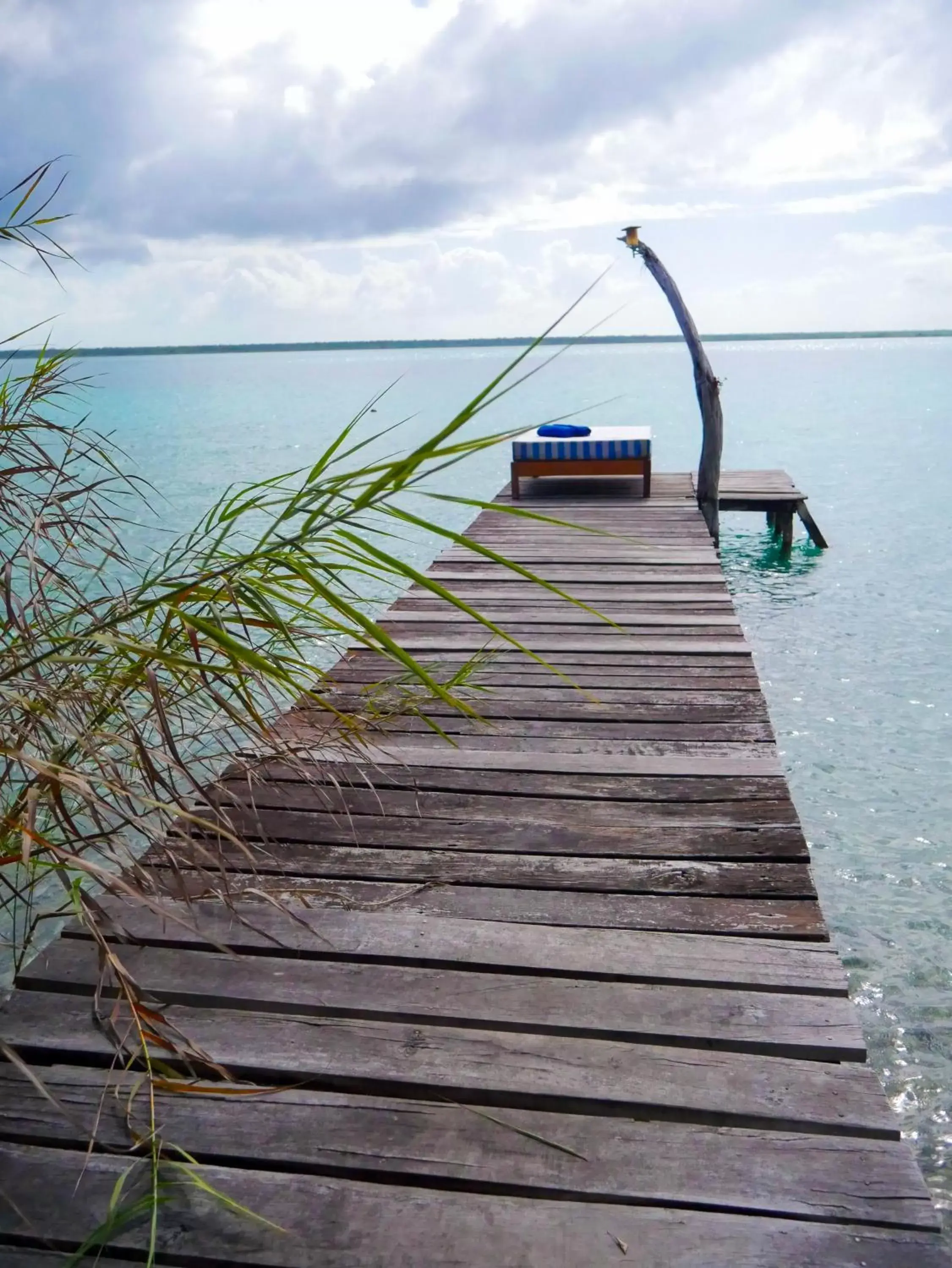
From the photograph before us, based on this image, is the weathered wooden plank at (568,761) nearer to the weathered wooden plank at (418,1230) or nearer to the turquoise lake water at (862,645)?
the turquoise lake water at (862,645)

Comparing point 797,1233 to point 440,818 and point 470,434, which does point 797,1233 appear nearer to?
point 440,818

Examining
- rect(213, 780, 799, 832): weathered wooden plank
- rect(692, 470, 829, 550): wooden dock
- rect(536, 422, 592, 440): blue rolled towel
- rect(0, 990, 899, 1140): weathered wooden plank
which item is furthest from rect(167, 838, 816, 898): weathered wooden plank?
rect(692, 470, 829, 550): wooden dock

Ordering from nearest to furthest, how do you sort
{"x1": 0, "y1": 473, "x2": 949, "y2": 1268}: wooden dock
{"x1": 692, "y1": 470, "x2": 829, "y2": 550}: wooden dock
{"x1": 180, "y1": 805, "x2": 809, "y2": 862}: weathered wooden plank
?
{"x1": 0, "y1": 473, "x2": 949, "y2": 1268}: wooden dock < {"x1": 180, "y1": 805, "x2": 809, "y2": 862}: weathered wooden plank < {"x1": 692, "y1": 470, "x2": 829, "y2": 550}: wooden dock

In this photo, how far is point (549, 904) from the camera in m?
2.31

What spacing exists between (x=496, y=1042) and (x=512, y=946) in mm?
297

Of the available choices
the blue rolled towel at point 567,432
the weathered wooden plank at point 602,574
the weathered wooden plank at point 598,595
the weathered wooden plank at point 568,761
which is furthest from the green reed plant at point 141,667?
the blue rolled towel at point 567,432

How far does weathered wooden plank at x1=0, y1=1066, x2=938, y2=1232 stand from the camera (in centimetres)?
151

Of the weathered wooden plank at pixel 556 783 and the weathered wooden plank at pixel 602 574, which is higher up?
the weathered wooden plank at pixel 602 574

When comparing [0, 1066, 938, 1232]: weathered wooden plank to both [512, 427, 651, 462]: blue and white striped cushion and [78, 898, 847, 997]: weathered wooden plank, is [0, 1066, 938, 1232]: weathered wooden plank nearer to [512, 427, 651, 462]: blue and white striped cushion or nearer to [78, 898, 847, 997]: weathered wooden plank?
[78, 898, 847, 997]: weathered wooden plank

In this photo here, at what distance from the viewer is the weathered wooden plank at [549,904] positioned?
2.21 metres

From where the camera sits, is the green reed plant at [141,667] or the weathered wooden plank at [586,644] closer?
the green reed plant at [141,667]

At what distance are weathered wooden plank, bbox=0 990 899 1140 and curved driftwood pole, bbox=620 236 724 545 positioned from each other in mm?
8001

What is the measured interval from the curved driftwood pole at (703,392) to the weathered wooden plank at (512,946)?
7.64 meters

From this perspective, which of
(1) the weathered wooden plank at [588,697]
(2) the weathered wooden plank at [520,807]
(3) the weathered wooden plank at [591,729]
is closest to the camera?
(2) the weathered wooden plank at [520,807]
